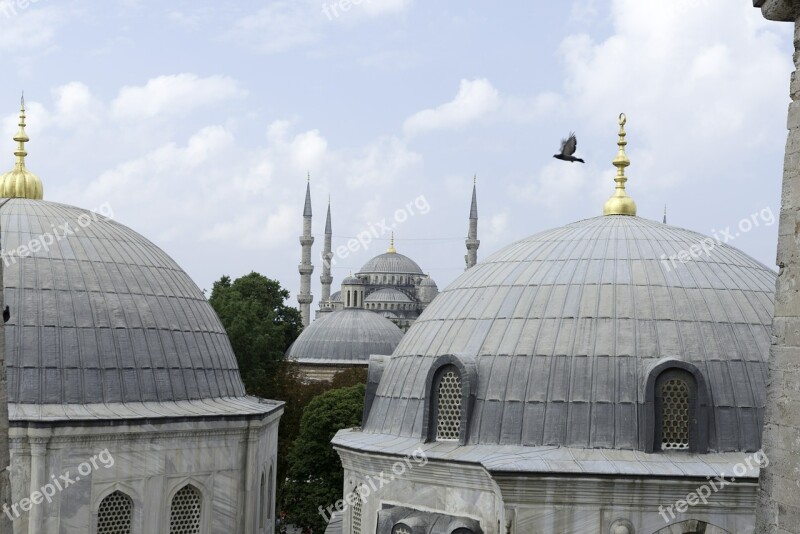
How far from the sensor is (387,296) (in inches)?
4026

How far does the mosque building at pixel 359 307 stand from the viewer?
6347 centimetres

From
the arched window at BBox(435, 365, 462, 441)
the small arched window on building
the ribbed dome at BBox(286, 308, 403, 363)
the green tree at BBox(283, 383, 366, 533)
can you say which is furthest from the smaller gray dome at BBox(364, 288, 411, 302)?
the arched window at BBox(435, 365, 462, 441)

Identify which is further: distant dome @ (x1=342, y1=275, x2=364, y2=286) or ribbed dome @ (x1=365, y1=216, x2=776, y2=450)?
distant dome @ (x1=342, y1=275, x2=364, y2=286)

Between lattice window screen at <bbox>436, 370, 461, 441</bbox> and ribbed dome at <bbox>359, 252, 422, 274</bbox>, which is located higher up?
ribbed dome at <bbox>359, 252, 422, 274</bbox>

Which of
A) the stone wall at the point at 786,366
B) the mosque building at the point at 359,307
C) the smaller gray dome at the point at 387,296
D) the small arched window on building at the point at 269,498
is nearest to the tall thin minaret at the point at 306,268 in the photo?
the mosque building at the point at 359,307

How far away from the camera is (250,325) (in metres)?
A: 40.4

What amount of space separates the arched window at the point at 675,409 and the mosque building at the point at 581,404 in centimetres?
2

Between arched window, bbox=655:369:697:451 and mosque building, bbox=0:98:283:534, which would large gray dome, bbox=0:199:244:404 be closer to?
mosque building, bbox=0:98:283:534

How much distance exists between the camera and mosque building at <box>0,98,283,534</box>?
18.9 meters

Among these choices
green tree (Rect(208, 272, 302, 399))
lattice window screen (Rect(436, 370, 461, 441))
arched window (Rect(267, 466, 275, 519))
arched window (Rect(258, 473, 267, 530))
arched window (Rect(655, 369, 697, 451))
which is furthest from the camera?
green tree (Rect(208, 272, 302, 399))

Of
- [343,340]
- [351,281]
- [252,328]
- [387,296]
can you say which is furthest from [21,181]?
[387,296]

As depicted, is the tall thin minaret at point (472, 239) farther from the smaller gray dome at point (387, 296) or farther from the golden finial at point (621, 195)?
the golden finial at point (621, 195)

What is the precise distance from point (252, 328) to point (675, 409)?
83.0ft

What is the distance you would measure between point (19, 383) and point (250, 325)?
21.1 metres
